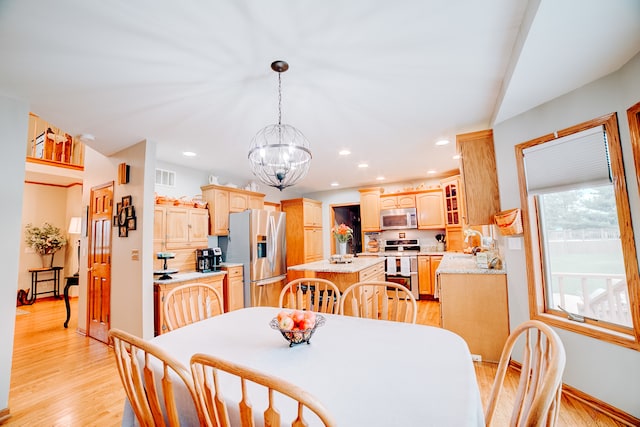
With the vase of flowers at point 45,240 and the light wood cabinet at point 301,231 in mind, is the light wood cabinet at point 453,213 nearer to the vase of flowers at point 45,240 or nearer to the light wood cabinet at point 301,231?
the light wood cabinet at point 301,231

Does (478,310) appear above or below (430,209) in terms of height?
below

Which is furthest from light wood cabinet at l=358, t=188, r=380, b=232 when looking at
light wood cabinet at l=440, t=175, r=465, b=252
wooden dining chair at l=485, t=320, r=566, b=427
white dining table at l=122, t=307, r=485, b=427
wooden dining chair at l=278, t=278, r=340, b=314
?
wooden dining chair at l=485, t=320, r=566, b=427

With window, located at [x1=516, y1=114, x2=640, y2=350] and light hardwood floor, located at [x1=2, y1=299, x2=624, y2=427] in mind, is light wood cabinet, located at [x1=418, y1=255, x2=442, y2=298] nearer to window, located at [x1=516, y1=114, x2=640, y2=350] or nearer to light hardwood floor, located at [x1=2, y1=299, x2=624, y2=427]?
light hardwood floor, located at [x1=2, y1=299, x2=624, y2=427]

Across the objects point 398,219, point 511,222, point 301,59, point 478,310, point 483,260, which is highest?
point 301,59

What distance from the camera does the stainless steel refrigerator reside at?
14.5ft

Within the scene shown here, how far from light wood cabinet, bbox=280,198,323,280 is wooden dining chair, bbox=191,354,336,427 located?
5065 mm

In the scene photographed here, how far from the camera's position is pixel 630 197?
72.0 inches

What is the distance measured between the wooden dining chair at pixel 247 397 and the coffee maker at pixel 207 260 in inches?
128

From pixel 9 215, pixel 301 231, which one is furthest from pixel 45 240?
pixel 301 231

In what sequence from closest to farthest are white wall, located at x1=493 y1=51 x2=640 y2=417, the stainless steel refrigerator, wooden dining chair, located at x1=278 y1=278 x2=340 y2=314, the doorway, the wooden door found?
white wall, located at x1=493 y1=51 x2=640 y2=417 < wooden dining chair, located at x1=278 y1=278 x2=340 y2=314 < the wooden door < the stainless steel refrigerator < the doorway

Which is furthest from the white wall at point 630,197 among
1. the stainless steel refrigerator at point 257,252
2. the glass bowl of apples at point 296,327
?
the stainless steel refrigerator at point 257,252

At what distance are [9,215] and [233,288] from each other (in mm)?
2607

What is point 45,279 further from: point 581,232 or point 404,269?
Result: point 581,232

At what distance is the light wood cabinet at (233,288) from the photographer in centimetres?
416
